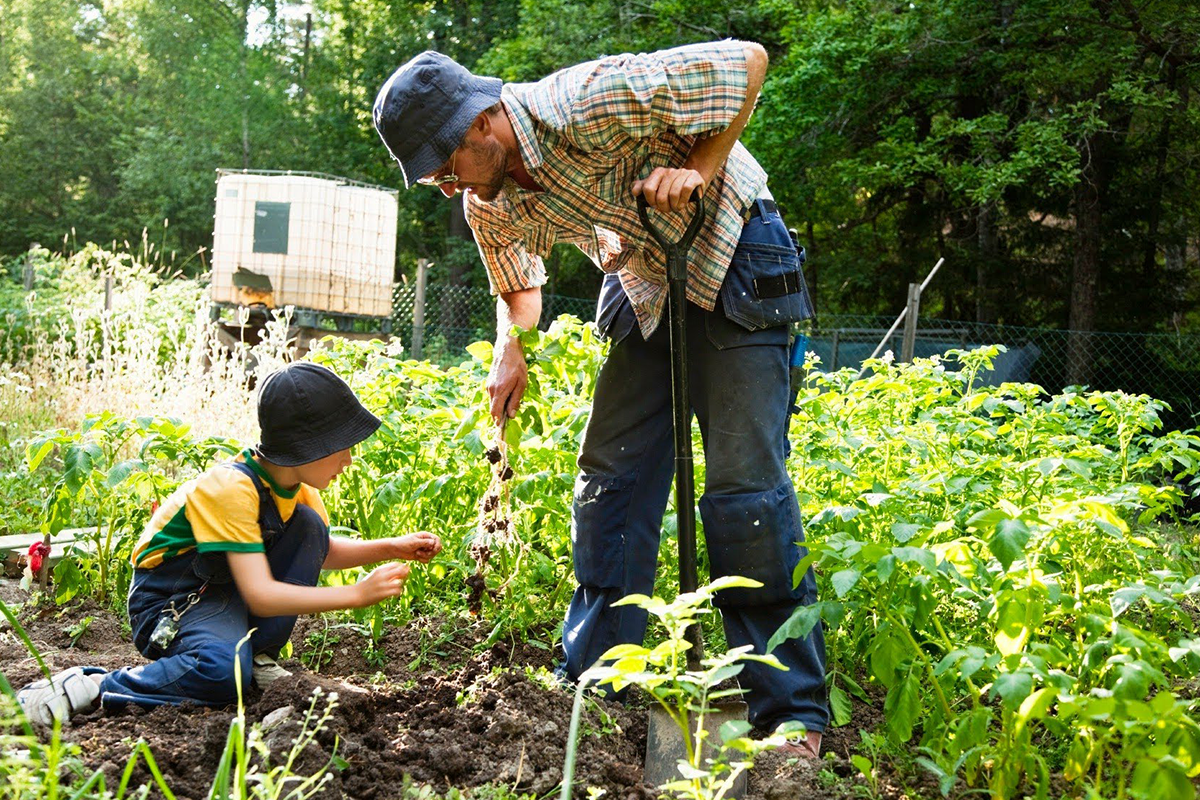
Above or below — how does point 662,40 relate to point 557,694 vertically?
above

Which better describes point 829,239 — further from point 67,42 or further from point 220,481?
point 67,42

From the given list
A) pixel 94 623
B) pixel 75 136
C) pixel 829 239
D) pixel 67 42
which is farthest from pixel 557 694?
pixel 67 42

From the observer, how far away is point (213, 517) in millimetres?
2541

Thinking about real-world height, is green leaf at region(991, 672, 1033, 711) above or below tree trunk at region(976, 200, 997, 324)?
below

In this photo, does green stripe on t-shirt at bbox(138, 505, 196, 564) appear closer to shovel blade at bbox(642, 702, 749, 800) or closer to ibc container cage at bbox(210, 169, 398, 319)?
shovel blade at bbox(642, 702, 749, 800)

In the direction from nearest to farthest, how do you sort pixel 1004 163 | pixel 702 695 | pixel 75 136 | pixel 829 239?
1. pixel 702 695
2. pixel 1004 163
3. pixel 829 239
4. pixel 75 136

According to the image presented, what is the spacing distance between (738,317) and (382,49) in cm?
2199

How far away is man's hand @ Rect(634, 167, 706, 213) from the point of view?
2398mm

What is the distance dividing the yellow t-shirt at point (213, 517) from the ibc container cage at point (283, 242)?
9.40 metres

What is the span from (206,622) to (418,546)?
1.74 feet

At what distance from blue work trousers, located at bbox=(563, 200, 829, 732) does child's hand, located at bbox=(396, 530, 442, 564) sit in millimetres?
382

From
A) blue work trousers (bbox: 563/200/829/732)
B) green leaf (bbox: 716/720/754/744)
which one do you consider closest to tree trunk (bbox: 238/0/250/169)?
blue work trousers (bbox: 563/200/829/732)

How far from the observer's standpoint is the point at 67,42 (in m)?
31.4

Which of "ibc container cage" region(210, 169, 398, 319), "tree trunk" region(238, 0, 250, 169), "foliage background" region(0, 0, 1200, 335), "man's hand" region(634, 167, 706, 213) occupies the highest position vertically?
"tree trunk" region(238, 0, 250, 169)
